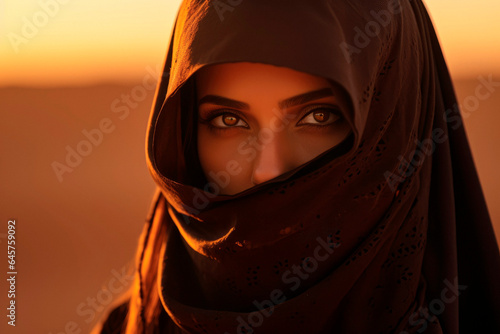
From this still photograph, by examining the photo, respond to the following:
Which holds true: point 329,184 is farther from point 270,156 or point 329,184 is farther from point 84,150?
point 84,150

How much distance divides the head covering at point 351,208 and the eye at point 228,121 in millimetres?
174

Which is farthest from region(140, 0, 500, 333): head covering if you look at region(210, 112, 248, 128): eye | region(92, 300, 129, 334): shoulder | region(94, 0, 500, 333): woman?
region(92, 300, 129, 334): shoulder

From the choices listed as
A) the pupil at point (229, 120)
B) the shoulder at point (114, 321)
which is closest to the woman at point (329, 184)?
the pupil at point (229, 120)

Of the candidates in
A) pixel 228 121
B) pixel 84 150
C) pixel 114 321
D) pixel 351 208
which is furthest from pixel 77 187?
pixel 351 208

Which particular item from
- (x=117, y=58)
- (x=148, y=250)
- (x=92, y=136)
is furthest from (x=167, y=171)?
(x=117, y=58)

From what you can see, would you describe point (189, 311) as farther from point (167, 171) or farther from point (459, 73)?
point (459, 73)

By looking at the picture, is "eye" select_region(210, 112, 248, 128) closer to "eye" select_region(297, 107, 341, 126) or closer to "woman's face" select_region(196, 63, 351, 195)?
"woman's face" select_region(196, 63, 351, 195)

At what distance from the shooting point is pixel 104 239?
832 centimetres

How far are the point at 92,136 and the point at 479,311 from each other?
11465 mm

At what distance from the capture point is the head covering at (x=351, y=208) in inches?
62.6

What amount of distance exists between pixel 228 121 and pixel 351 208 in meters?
0.40

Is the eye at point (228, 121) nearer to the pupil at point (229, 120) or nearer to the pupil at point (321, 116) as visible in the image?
the pupil at point (229, 120)

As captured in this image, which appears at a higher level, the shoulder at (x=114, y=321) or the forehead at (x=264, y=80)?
the forehead at (x=264, y=80)

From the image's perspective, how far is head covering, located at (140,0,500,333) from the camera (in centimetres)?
159
